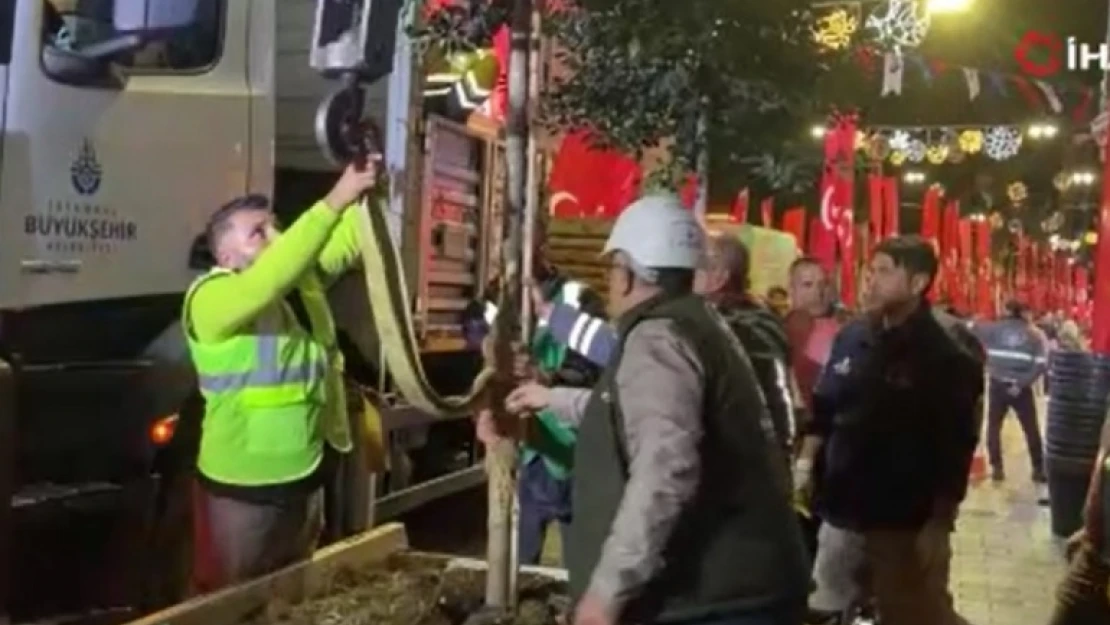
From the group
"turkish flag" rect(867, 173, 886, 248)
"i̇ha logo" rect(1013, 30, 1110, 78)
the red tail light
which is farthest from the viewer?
"turkish flag" rect(867, 173, 886, 248)

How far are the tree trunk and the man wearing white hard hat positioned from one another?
1.07 metres

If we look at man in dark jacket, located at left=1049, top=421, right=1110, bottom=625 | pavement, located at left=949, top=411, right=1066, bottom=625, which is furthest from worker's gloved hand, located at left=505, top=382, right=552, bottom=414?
pavement, located at left=949, top=411, right=1066, bottom=625

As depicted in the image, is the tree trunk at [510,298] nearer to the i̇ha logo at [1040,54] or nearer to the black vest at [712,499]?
the black vest at [712,499]

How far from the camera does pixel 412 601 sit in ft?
16.5

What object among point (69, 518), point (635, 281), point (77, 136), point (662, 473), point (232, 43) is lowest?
point (69, 518)

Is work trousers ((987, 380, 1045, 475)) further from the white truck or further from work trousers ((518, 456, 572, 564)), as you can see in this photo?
the white truck

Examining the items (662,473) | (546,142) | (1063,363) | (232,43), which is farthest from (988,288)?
(662,473)

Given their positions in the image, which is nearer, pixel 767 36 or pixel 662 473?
pixel 662 473

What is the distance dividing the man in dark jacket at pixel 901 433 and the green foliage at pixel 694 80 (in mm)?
2053

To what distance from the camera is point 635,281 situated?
3.74 m

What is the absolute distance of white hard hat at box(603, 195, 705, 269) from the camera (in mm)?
3693

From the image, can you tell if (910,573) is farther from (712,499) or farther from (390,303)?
(712,499)

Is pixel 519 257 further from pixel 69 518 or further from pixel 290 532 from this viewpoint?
pixel 69 518

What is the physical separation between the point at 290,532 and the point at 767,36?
4020mm
